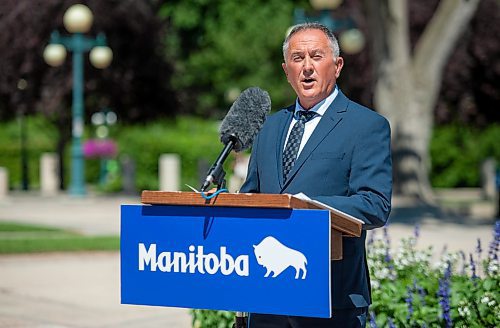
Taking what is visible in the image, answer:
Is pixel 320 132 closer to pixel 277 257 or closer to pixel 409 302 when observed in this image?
pixel 277 257

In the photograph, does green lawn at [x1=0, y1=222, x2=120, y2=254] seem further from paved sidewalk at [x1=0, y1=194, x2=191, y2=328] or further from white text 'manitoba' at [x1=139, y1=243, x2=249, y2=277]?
white text 'manitoba' at [x1=139, y1=243, x2=249, y2=277]

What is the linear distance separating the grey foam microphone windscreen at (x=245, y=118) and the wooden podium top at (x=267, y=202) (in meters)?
0.44

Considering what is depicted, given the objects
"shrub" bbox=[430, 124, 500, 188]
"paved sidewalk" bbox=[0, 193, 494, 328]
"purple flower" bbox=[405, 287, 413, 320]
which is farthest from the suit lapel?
"shrub" bbox=[430, 124, 500, 188]

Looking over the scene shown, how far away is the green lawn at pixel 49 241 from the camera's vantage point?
14.8 metres

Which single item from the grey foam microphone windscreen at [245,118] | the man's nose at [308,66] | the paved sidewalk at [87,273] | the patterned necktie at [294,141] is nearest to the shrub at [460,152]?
the paved sidewalk at [87,273]

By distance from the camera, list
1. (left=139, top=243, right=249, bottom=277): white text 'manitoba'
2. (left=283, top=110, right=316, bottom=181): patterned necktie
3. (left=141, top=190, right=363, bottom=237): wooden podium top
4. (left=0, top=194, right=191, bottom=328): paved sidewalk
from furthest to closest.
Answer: (left=0, top=194, right=191, bottom=328): paved sidewalk < (left=283, top=110, right=316, bottom=181): patterned necktie < (left=139, top=243, right=249, bottom=277): white text 'manitoba' < (left=141, top=190, right=363, bottom=237): wooden podium top

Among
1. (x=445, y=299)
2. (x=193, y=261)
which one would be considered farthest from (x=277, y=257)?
(x=445, y=299)

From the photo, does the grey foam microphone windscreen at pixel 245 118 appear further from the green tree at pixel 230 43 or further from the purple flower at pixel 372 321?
the green tree at pixel 230 43

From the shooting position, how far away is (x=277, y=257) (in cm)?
343

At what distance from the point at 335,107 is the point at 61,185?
32805 millimetres

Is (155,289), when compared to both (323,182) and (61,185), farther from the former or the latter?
(61,185)

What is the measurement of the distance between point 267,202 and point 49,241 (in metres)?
12.6

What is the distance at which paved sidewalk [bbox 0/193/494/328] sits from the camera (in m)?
9.10

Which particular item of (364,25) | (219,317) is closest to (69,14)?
(364,25)
